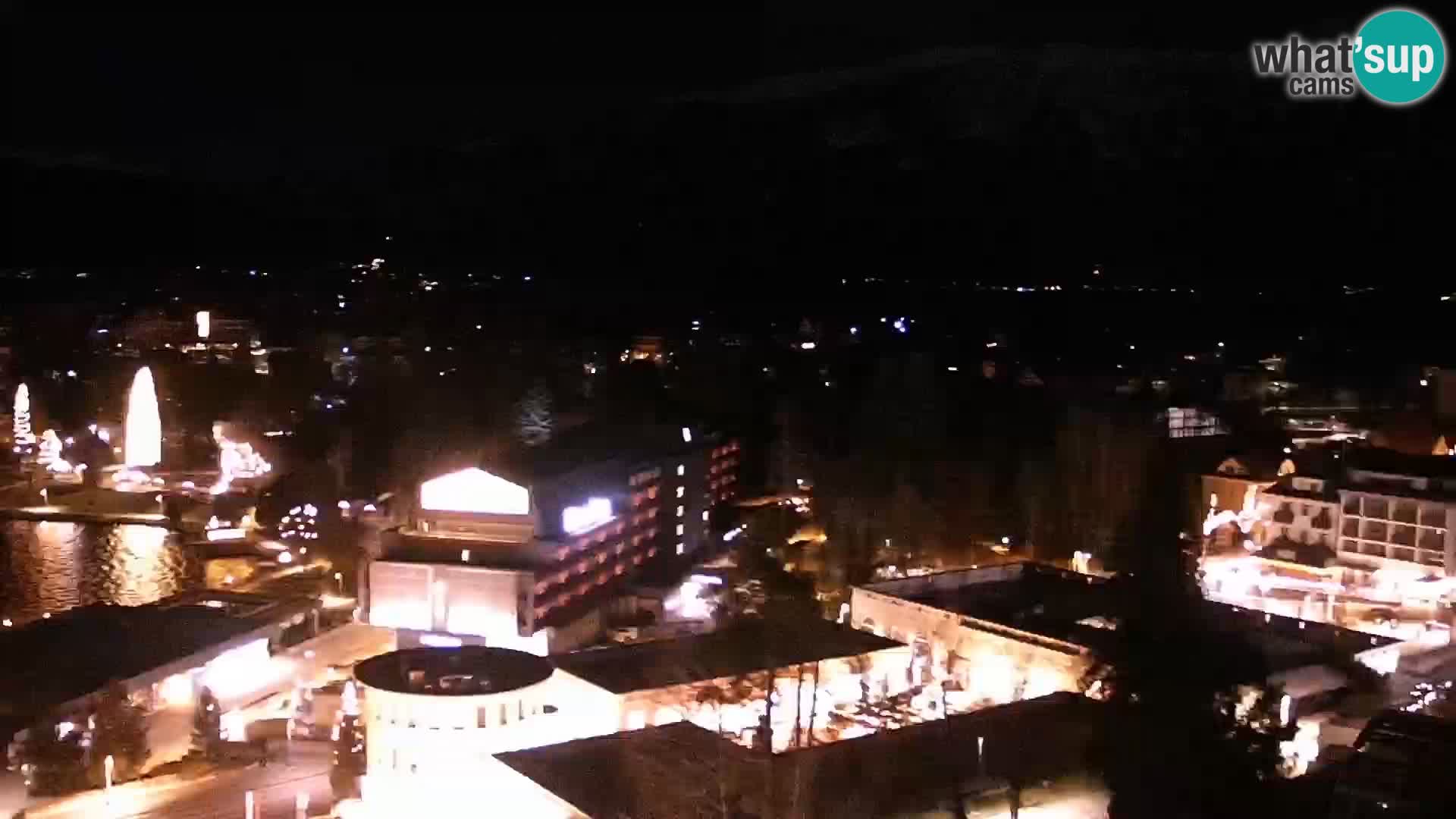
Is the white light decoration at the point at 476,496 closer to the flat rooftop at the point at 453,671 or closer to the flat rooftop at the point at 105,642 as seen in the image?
the flat rooftop at the point at 105,642

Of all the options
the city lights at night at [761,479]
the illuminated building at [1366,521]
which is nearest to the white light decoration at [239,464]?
the city lights at night at [761,479]

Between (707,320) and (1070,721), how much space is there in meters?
15.2

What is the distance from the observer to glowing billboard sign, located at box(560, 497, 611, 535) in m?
7.19

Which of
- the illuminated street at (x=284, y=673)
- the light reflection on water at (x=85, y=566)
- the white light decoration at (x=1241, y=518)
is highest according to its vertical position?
the white light decoration at (x=1241, y=518)

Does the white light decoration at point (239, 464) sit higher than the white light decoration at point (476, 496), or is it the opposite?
the white light decoration at point (476, 496)

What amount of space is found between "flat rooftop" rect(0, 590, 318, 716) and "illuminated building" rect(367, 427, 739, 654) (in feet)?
2.27

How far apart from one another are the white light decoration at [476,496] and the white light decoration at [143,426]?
7.44 metres

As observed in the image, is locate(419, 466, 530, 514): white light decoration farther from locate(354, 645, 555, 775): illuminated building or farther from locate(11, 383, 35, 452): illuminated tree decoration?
locate(11, 383, 35, 452): illuminated tree decoration

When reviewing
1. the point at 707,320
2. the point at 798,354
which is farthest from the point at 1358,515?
the point at 707,320

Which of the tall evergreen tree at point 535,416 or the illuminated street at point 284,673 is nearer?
the illuminated street at point 284,673

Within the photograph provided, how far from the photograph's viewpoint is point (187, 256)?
19359 mm

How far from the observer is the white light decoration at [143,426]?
13.1 metres

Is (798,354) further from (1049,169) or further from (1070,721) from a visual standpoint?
(1070,721)

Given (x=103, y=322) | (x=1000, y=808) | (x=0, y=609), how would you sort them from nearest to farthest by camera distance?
(x=1000, y=808) → (x=0, y=609) → (x=103, y=322)
